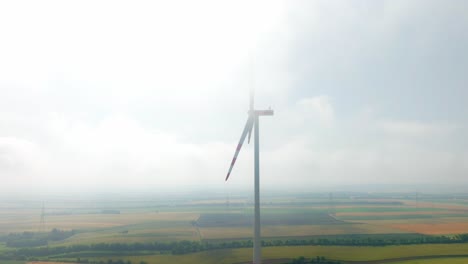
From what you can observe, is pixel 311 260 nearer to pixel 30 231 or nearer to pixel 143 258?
pixel 143 258

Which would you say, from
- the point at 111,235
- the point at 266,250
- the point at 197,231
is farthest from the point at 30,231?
the point at 266,250

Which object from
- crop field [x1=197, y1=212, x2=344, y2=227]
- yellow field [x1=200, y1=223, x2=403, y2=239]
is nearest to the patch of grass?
yellow field [x1=200, y1=223, x2=403, y2=239]

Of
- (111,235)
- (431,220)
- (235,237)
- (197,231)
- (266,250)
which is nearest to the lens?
(266,250)

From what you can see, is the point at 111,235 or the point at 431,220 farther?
the point at 431,220

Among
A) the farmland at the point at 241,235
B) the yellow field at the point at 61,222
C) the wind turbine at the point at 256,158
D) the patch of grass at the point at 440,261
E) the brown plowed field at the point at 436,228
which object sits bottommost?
the patch of grass at the point at 440,261

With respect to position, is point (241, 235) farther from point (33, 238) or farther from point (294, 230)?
point (33, 238)

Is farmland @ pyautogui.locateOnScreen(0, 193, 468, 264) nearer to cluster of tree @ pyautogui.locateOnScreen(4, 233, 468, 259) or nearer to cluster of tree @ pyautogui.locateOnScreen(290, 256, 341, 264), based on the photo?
cluster of tree @ pyautogui.locateOnScreen(4, 233, 468, 259)

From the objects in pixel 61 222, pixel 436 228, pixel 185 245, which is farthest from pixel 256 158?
pixel 61 222

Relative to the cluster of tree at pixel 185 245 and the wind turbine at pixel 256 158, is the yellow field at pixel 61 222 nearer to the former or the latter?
the cluster of tree at pixel 185 245

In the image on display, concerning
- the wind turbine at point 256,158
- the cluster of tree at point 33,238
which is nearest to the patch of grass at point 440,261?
the wind turbine at point 256,158
